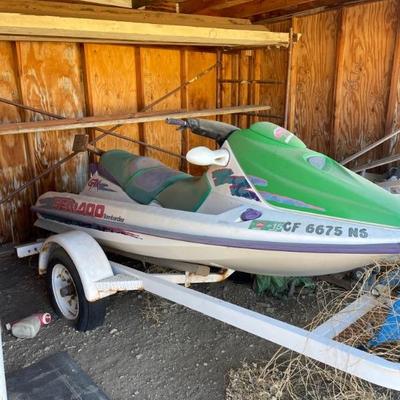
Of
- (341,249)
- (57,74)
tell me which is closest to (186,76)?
(57,74)

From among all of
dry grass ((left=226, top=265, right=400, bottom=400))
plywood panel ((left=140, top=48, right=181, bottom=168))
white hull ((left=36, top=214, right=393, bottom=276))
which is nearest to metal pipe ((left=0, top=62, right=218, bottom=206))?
plywood panel ((left=140, top=48, right=181, bottom=168))

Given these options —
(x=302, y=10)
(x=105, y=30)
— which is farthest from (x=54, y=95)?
(x=302, y=10)

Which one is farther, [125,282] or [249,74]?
[249,74]

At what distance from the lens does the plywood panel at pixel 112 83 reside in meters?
4.91

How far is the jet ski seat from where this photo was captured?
2.85 metres

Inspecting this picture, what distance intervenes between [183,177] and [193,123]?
0.52 m

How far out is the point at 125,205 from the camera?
299cm

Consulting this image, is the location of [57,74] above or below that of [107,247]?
above

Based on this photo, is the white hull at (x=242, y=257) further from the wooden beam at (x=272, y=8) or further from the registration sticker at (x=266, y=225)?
the wooden beam at (x=272, y=8)

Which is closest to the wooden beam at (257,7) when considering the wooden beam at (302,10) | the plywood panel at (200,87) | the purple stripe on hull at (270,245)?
the wooden beam at (302,10)

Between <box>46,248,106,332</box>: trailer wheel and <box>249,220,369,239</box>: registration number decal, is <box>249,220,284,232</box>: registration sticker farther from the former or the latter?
<box>46,248,106,332</box>: trailer wheel

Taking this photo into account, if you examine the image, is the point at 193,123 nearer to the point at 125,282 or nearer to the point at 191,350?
the point at 125,282

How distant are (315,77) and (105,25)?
3.25 meters

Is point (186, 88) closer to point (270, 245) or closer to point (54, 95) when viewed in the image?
point (54, 95)
